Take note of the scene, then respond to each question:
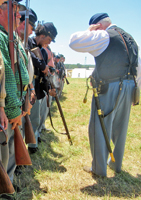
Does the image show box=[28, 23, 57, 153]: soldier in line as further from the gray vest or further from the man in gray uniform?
the gray vest

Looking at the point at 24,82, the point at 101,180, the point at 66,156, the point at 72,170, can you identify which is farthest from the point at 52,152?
the point at 24,82

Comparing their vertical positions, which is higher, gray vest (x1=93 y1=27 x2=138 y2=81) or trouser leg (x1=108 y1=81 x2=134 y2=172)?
gray vest (x1=93 y1=27 x2=138 y2=81)

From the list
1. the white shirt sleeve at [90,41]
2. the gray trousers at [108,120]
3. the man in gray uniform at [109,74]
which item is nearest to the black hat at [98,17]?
the man in gray uniform at [109,74]

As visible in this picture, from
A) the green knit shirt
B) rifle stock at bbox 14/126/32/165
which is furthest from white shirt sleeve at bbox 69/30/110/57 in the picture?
rifle stock at bbox 14/126/32/165

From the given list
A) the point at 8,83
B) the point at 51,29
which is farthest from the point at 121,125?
the point at 51,29

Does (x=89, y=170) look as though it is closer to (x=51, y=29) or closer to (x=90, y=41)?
(x=90, y=41)

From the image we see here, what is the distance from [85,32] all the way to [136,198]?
7.05ft

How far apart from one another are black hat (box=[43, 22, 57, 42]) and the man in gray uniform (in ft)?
2.95

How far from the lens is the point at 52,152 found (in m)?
3.31

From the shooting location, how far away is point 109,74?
7.61 ft

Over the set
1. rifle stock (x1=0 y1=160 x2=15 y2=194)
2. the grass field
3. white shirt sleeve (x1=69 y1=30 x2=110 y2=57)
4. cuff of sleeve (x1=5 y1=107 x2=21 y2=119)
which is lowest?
the grass field

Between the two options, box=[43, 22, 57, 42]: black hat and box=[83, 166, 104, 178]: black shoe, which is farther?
box=[43, 22, 57, 42]: black hat

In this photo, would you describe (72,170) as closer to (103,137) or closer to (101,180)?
(101,180)

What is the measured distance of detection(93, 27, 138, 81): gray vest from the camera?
2229mm
